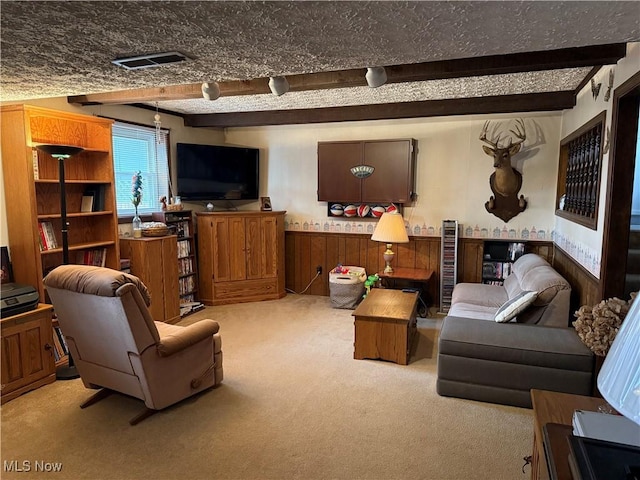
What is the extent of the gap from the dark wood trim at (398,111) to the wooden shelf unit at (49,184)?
178 cm

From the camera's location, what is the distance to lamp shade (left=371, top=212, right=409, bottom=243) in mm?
4828

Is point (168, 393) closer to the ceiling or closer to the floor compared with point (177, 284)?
closer to the floor

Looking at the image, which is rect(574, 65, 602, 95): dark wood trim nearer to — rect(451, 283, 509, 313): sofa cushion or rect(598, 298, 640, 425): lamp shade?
rect(451, 283, 509, 313): sofa cushion

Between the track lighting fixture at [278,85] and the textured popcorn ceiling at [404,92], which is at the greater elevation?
the textured popcorn ceiling at [404,92]

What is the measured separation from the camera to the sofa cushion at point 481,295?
13.1ft

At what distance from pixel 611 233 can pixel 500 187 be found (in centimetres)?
220

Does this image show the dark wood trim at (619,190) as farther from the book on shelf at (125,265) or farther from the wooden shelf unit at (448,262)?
Answer: the book on shelf at (125,265)

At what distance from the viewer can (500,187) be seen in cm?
486

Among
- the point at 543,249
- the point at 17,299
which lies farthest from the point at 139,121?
the point at 543,249

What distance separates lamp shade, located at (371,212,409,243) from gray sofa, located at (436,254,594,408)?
1624 millimetres

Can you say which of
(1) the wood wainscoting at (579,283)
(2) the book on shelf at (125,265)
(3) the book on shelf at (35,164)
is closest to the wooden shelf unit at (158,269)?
(2) the book on shelf at (125,265)

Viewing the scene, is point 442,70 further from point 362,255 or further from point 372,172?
point 362,255

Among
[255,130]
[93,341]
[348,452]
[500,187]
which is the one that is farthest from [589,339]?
[255,130]

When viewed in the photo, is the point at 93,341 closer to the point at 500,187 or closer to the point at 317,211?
the point at 317,211
